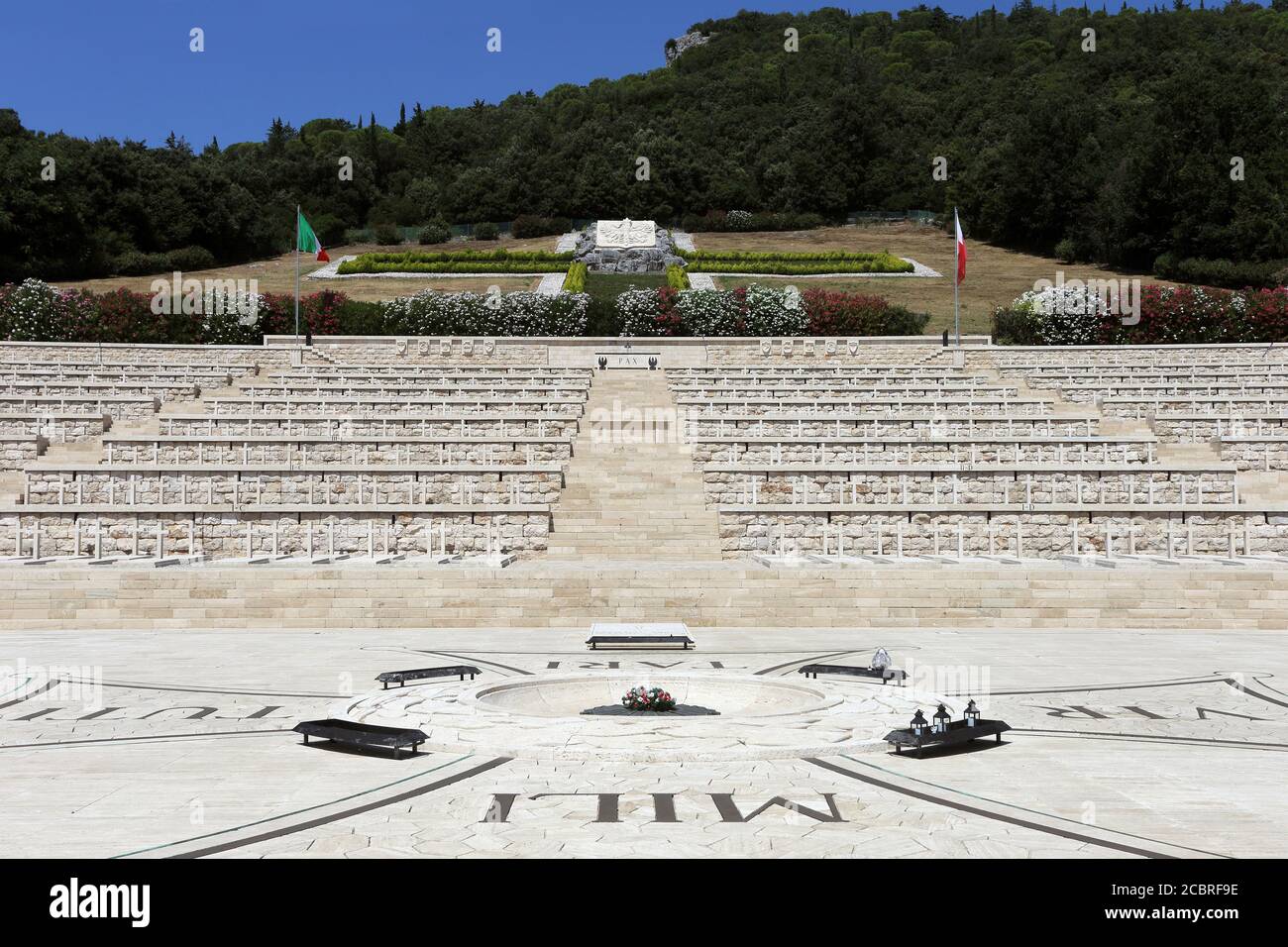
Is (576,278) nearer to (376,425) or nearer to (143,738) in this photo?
(376,425)

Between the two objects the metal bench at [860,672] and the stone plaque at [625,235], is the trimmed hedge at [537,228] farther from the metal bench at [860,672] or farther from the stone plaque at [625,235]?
the metal bench at [860,672]

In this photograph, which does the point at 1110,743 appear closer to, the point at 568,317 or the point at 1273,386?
the point at 1273,386

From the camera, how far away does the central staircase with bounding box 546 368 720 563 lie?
17.9m

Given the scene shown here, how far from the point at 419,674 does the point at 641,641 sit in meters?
3.06

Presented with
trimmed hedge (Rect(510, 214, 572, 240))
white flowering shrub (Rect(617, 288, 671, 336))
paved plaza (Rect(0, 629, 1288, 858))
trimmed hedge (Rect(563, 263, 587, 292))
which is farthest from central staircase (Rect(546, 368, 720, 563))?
trimmed hedge (Rect(510, 214, 572, 240))

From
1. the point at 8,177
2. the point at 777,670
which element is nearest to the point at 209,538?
the point at 777,670

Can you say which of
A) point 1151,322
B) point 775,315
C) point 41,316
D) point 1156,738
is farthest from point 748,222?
point 1156,738

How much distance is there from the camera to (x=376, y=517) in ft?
58.3

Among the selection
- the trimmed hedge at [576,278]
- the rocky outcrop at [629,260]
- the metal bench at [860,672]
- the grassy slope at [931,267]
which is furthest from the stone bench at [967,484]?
the rocky outcrop at [629,260]

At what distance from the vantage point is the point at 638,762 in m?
7.38

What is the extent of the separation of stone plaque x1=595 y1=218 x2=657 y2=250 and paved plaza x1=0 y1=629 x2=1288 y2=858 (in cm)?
5112

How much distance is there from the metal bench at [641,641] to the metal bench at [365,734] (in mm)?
4821

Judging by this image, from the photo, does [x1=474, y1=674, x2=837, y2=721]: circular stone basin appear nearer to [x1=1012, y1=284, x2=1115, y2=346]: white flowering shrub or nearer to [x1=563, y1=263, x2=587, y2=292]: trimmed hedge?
[x1=1012, y1=284, x2=1115, y2=346]: white flowering shrub

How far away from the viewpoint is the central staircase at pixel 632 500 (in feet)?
58.6
